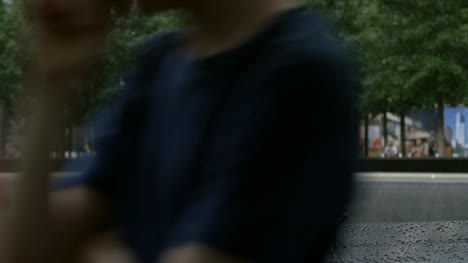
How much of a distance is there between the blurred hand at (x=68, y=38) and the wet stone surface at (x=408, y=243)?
26.9ft

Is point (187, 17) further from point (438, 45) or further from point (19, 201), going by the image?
point (438, 45)

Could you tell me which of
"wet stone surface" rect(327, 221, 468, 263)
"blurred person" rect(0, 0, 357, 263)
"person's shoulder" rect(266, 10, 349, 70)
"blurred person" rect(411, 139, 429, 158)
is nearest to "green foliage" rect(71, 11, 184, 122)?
"blurred person" rect(0, 0, 357, 263)

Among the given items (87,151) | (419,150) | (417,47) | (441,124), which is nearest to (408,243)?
(87,151)

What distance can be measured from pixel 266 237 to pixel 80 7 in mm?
267

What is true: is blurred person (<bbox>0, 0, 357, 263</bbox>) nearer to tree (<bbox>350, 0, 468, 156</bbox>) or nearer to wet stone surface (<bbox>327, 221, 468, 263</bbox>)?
wet stone surface (<bbox>327, 221, 468, 263</bbox>)

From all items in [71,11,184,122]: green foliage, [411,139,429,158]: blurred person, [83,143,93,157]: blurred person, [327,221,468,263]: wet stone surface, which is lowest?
[411,139,429,158]: blurred person

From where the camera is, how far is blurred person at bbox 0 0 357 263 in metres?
0.91

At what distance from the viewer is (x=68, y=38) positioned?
0.91 meters

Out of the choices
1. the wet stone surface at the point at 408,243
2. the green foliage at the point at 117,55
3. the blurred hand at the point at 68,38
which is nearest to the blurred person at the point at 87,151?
the green foliage at the point at 117,55

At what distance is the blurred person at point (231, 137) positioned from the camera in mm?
911

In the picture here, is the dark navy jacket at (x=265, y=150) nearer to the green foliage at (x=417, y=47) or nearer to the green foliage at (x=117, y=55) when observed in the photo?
the green foliage at (x=117, y=55)

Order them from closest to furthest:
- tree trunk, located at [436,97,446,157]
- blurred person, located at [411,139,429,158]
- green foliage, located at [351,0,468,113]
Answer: green foliage, located at [351,0,468,113]
tree trunk, located at [436,97,446,157]
blurred person, located at [411,139,429,158]

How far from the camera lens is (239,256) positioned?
928 millimetres

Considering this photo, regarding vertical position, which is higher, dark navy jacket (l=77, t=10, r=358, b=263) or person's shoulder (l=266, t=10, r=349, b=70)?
person's shoulder (l=266, t=10, r=349, b=70)
